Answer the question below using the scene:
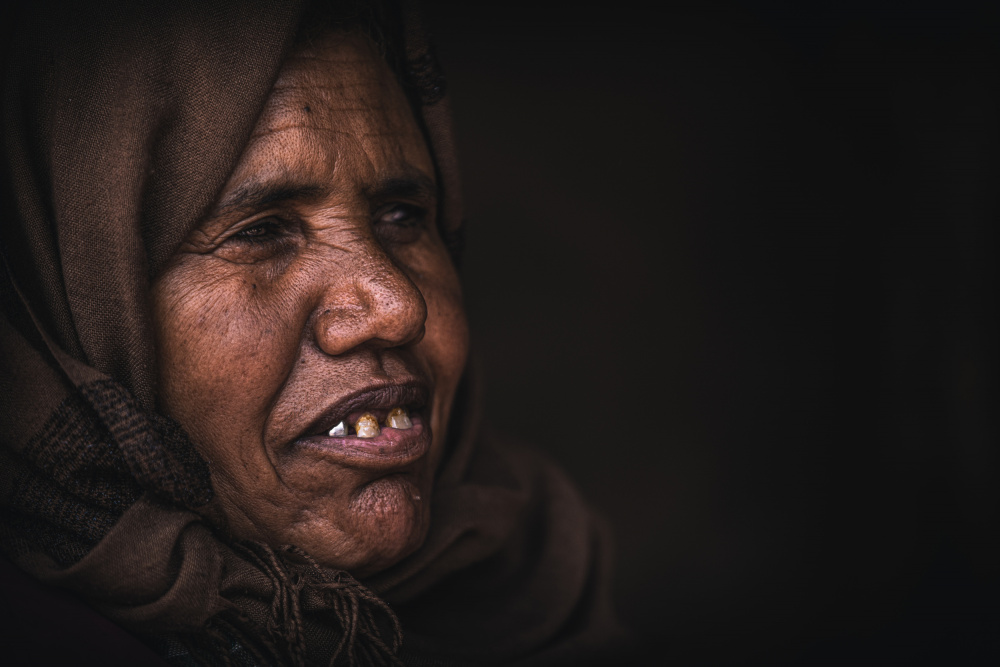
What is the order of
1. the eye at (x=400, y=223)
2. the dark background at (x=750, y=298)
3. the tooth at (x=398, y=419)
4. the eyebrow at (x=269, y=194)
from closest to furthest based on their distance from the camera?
the eyebrow at (x=269, y=194) → the tooth at (x=398, y=419) → the eye at (x=400, y=223) → the dark background at (x=750, y=298)

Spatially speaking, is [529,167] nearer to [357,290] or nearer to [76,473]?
[357,290]

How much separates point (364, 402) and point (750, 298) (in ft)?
8.33

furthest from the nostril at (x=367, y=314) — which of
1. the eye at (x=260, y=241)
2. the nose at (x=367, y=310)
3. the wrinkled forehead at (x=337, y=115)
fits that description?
the wrinkled forehead at (x=337, y=115)

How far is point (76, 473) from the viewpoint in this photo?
4.36 feet

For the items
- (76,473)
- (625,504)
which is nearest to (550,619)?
(76,473)

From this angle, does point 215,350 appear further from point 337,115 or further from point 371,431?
point 337,115

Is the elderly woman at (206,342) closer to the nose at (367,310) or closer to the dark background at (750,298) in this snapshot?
the nose at (367,310)

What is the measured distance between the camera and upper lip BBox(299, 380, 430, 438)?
1492mm

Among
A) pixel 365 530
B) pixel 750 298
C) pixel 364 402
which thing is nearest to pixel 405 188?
pixel 364 402

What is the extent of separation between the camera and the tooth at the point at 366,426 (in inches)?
60.3

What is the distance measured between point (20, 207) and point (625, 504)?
9.23 ft

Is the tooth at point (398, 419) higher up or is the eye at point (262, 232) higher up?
the eye at point (262, 232)

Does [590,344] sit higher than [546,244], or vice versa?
[546,244]

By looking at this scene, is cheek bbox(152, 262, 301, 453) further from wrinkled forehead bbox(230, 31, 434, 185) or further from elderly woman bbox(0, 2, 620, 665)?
wrinkled forehead bbox(230, 31, 434, 185)
